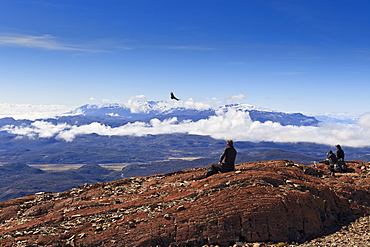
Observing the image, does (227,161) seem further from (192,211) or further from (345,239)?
(345,239)

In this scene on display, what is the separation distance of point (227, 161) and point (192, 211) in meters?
6.00

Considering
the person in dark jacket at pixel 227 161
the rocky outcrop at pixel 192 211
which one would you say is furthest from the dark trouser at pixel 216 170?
the rocky outcrop at pixel 192 211

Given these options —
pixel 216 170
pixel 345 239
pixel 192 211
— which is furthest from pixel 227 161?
pixel 345 239

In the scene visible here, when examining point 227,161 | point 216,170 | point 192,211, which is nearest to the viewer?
point 192,211

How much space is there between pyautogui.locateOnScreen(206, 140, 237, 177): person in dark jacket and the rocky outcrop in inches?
36.5

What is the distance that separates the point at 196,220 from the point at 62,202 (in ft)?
34.7

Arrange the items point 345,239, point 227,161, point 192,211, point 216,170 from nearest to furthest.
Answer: point 345,239, point 192,211, point 227,161, point 216,170

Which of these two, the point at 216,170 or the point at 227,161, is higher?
the point at 227,161

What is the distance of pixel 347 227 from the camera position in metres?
19.6

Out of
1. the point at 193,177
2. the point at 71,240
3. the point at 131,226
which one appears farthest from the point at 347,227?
the point at 71,240

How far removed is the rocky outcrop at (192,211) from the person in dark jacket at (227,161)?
93 centimetres

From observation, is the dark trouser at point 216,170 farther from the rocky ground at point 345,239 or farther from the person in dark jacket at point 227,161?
the rocky ground at point 345,239

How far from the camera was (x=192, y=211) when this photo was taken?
18.7 meters

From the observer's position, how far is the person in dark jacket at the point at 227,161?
2284 cm
